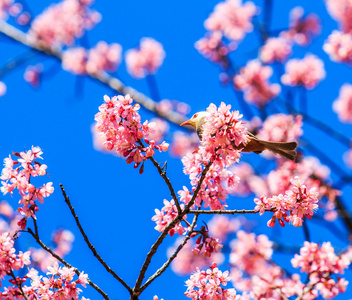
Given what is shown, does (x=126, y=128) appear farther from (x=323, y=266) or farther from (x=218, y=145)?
(x=323, y=266)

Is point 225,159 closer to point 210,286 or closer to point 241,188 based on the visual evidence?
point 210,286

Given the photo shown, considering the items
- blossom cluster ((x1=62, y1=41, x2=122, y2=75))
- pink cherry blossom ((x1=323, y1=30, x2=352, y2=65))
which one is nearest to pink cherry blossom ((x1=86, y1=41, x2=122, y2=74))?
blossom cluster ((x1=62, y1=41, x2=122, y2=75))

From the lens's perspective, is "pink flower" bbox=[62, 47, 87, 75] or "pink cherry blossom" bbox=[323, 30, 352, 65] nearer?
"pink cherry blossom" bbox=[323, 30, 352, 65]

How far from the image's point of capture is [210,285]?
3684 mm

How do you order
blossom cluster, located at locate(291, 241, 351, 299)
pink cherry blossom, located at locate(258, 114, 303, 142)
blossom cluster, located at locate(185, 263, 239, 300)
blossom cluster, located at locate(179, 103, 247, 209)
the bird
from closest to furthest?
blossom cluster, located at locate(179, 103, 247, 209) < blossom cluster, located at locate(185, 263, 239, 300) < the bird < blossom cluster, located at locate(291, 241, 351, 299) < pink cherry blossom, located at locate(258, 114, 303, 142)

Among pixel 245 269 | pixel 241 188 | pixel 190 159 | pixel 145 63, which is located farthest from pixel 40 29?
pixel 190 159

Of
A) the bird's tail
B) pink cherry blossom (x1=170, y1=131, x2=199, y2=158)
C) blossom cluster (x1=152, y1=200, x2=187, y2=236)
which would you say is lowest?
blossom cluster (x1=152, y1=200, x2=187, y2=236)

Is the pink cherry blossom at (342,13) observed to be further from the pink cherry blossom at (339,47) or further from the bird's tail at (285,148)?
the bird's tail at (285,148)

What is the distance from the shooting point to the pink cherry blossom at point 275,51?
11711 millimetres

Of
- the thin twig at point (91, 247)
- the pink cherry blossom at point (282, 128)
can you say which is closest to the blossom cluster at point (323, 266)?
the thin twig at point (91, 247)

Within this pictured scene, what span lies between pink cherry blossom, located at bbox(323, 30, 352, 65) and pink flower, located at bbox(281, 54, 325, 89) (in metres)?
1.15

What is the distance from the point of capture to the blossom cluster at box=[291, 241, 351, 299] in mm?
4676

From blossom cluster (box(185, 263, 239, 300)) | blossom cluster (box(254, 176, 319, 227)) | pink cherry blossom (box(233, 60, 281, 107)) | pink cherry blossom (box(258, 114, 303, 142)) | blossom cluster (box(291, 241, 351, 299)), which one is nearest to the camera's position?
blossom cluster (box(254, 176, 319, 227))

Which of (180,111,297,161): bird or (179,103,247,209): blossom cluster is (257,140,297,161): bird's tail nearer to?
(180,111,297,161): bird
